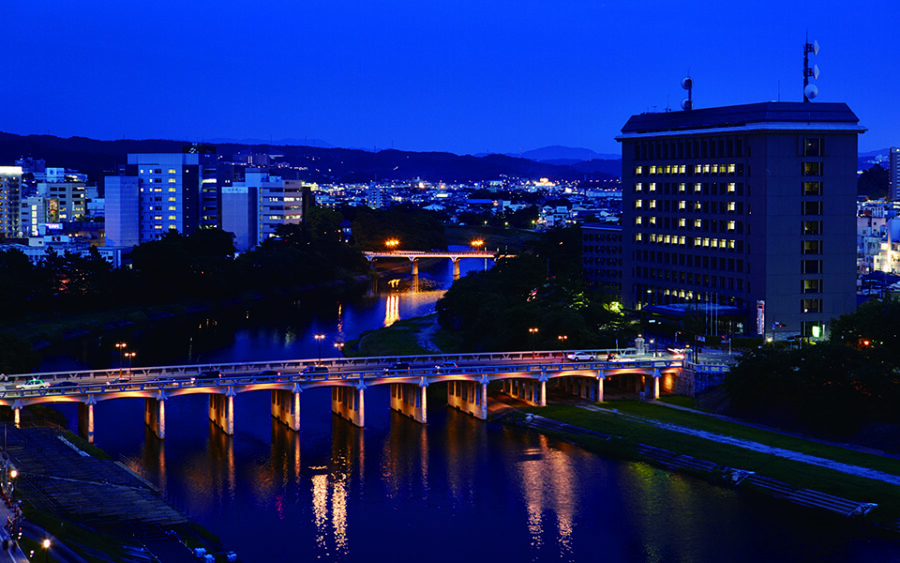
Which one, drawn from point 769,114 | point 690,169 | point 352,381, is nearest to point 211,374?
point 352,381

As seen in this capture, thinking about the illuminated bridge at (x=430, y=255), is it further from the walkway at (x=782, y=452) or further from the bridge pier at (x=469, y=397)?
the walkway at (x=782, y=452)

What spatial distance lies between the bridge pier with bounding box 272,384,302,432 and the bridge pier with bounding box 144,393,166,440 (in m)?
6.24

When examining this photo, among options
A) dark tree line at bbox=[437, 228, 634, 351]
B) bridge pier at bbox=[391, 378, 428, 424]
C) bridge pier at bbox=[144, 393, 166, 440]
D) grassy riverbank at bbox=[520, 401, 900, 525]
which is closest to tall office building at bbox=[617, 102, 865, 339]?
dark tree line at bbox=[437, 228, 634, 351]

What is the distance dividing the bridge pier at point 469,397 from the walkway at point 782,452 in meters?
6.77

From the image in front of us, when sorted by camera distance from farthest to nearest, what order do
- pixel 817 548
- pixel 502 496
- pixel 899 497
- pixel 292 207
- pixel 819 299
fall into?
pixel 292 207
pixel 819 299
pixel 502 496
pixel 899 497
pixel 817 548

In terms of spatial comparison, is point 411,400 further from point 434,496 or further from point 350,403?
point 434,496

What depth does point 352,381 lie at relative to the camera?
61.8 m

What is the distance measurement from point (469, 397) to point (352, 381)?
7.39 metres

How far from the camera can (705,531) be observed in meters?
44.3

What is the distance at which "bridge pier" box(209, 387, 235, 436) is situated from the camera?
59.7 m

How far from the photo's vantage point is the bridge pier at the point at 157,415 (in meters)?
58.2

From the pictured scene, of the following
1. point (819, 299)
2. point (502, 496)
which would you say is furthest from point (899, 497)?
point (819, 299)

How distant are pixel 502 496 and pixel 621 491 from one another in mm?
4947

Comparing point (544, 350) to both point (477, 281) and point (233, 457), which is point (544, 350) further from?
point (477, 281)
